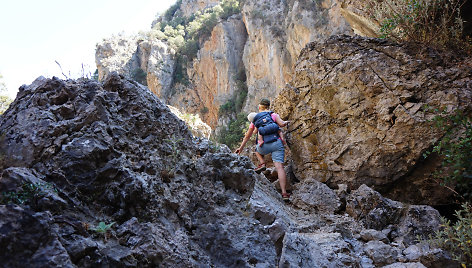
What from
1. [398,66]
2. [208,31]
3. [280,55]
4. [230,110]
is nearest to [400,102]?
[398,66]

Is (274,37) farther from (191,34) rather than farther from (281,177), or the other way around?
(281,177)

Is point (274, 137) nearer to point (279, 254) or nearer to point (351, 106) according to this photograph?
point (351, 106)

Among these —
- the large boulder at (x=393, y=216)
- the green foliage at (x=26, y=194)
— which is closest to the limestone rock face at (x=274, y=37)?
the large boulder at (x=393, y=216)

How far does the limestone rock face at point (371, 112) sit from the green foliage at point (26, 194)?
15.4ft

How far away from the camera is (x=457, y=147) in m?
4.31

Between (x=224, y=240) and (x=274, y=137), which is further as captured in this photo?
(x=274, y=137)

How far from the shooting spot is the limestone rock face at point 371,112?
17.1ft

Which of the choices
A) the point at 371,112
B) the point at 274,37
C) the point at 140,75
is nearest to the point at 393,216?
the point at 371,112

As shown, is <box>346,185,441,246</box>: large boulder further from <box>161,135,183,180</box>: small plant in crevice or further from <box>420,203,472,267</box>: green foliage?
<box>161,135,183,180</box>: small plant in crevice

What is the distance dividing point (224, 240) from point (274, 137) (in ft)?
9.85

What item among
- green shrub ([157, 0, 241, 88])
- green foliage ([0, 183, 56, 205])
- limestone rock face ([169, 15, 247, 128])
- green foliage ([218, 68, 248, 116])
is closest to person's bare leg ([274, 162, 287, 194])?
green foliage ([0, 183, 56, 205])

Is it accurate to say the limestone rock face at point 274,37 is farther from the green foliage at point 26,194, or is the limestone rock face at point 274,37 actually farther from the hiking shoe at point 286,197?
the green foliage at point 26,194

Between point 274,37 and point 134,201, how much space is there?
28067 millimetres

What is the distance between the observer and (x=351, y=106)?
231 inches
